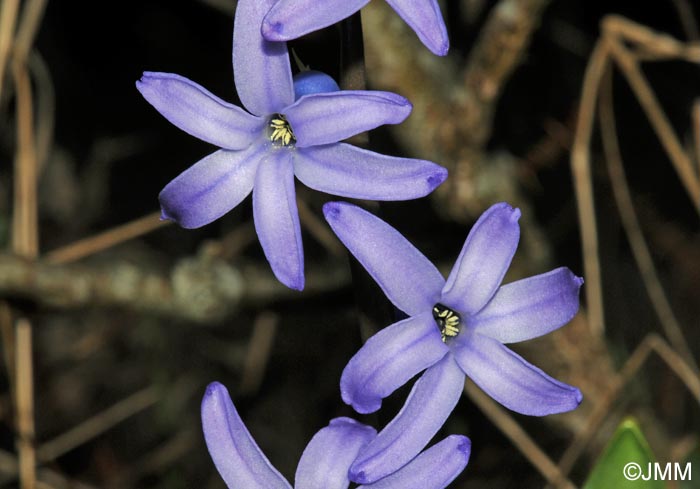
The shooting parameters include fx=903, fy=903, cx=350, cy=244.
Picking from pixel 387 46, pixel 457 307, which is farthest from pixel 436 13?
pixel 387 46

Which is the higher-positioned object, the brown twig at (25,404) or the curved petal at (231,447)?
the brown twig at (25,404)

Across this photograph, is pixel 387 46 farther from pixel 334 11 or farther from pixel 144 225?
pixel 334 11

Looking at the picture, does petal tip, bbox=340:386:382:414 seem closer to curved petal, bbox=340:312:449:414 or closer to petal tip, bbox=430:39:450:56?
curved petal, bbox=340:312:449:414

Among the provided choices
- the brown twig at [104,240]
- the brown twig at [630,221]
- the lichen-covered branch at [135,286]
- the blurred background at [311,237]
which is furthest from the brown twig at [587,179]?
the brown twig at [104,240]

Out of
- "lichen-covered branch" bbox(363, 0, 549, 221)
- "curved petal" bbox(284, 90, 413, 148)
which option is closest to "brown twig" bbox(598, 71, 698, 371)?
"lichen-covered branch" bbox(363, 0, 549, 221)

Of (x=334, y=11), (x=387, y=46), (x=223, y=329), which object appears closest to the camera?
(x=334, y=11)

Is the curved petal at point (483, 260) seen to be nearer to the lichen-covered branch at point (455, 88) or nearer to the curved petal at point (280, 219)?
the curved petal at point (280, 219)
